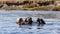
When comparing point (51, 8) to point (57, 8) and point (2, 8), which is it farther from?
point (2, 8)

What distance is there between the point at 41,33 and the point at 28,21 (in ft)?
19.4

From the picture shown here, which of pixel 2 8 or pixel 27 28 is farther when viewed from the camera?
pixel 2 8

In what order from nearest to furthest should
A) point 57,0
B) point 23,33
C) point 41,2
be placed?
point 23,33 < point 41,2 < point 57,0

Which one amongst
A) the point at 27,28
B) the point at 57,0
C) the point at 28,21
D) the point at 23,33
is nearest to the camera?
the point at 23,33

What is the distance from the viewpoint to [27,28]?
30.2 metres

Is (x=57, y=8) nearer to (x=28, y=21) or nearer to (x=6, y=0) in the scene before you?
(x=6, y=0)

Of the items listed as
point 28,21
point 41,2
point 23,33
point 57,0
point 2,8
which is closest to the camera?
point 23,33

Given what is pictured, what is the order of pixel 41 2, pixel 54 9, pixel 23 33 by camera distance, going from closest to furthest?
pixel 23 33 → pixel 54 9 → pixel 41 2

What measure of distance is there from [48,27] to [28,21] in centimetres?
248

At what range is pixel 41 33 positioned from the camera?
88.0 feet

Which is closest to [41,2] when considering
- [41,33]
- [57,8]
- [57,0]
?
[57,0]

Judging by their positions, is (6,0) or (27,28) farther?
(6,0)

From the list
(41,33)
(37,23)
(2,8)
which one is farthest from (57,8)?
(41,33)

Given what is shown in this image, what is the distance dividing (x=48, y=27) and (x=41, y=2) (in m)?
40.9
